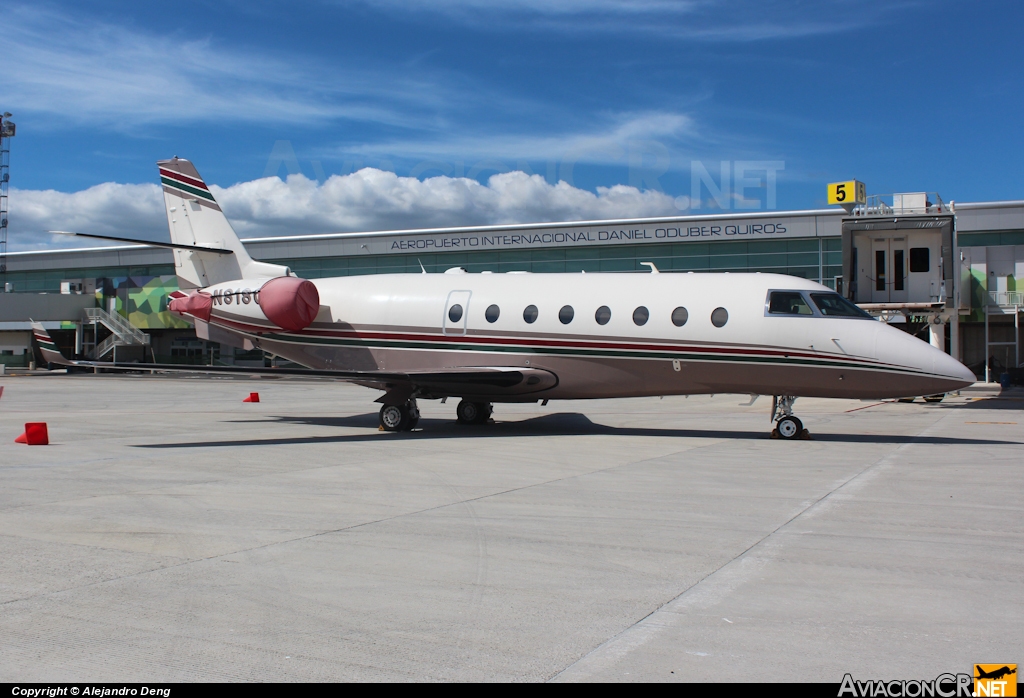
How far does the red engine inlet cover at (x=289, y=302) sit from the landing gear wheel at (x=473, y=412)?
3964mm

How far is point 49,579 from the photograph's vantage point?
5645mm

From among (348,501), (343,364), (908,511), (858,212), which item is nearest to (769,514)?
(908,511)

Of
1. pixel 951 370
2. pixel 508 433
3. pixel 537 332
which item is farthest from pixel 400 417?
pixel 951 370

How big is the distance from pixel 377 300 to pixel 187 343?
158 ft

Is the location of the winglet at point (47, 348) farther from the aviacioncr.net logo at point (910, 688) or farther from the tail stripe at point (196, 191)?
the aviacioncr.net logo at point (910, 688)

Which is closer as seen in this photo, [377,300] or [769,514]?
[769,514]

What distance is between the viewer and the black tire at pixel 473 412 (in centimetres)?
1864

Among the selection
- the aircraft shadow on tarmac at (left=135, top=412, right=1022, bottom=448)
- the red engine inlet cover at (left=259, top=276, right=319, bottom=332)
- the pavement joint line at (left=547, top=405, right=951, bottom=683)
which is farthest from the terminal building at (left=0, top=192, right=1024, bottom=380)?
the pavement joint line at (left=547, top=405, right=951, bottom=683)

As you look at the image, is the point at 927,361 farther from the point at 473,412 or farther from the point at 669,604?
the point at 669,604

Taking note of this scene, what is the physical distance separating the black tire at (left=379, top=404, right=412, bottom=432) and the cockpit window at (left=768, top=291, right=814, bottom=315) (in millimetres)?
7281

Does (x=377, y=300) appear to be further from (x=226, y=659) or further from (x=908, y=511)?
(x=226, y=659)

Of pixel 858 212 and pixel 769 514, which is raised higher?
pixel 858 212

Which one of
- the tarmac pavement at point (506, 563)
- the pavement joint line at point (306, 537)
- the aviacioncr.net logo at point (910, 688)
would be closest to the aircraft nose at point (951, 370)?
the tarmac pavement at point (506, 563)

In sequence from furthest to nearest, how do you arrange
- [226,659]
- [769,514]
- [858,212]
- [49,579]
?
[858,212] → [769,514] → [49,579] → [226,659]
